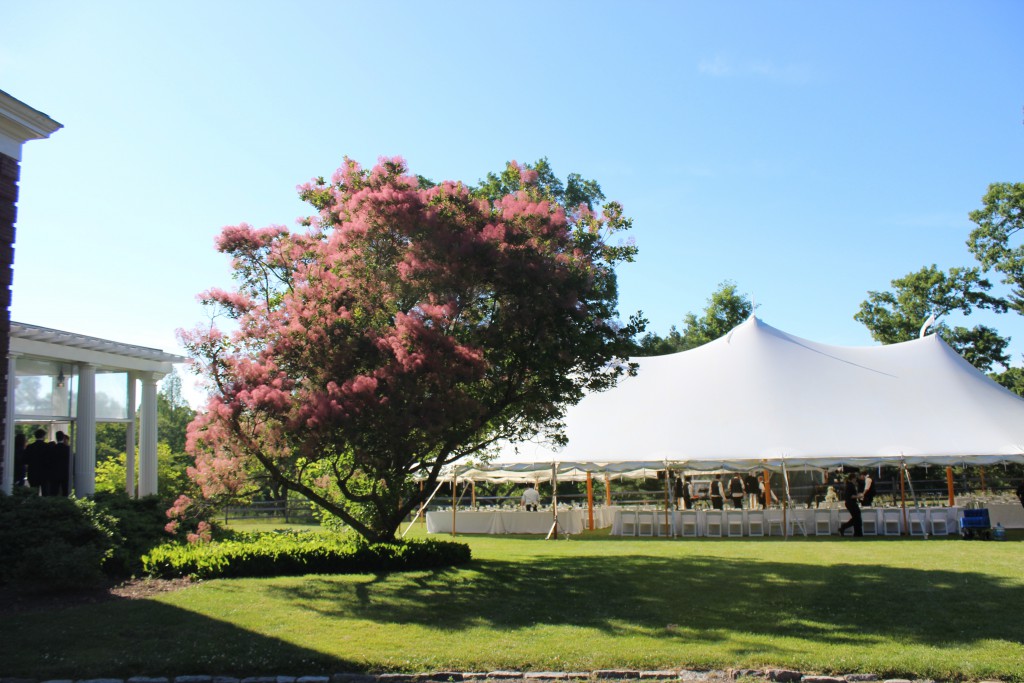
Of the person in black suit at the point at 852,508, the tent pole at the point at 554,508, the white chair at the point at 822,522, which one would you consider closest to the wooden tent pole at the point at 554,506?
the tent pole at the point at 554,508

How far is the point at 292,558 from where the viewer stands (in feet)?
39.9

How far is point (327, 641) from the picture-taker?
7863 millimetres

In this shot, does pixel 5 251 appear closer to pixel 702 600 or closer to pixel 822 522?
pixel 702 600

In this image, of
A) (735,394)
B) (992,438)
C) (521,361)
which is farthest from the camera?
(735,394)

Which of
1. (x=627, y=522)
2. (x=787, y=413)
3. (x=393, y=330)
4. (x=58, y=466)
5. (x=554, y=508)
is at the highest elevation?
(x=393, y=330)

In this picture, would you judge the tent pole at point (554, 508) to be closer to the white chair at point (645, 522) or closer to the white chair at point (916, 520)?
the white chair at point (645, 522)

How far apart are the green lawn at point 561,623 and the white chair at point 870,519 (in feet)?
18.6

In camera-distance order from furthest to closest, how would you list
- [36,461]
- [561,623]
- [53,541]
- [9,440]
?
[36,461], [9,440], [53,541], [561,623]

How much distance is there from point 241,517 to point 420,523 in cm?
795

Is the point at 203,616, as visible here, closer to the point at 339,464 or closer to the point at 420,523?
the point at 339,464

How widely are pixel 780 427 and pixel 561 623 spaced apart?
1213 cm

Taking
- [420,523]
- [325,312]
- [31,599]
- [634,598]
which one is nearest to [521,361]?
[325,312]

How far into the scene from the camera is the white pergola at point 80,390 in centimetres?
1373

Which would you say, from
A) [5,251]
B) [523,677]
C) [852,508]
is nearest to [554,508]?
[852,508]
